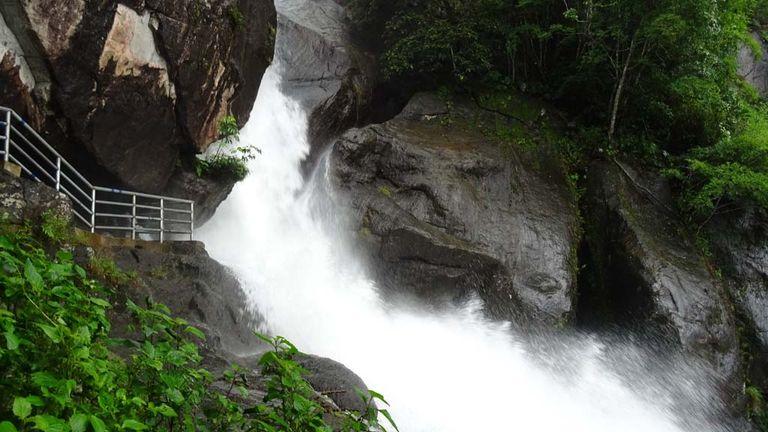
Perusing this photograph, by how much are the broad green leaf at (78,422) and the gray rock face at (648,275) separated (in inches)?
441

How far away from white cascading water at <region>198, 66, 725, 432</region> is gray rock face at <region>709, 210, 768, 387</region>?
242cm

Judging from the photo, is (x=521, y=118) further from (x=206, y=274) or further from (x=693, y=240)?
(x=206, y=274)

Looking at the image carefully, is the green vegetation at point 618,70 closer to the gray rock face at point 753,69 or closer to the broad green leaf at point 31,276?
the gray rock face at point 753,69

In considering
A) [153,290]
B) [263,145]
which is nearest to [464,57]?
[263,145]

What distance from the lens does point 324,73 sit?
50.6 feet

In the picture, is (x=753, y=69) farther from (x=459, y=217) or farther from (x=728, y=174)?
(x=459, y=217)

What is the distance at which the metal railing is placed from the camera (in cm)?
708

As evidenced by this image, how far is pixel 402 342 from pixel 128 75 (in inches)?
239

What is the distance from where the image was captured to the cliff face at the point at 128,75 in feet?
23.3

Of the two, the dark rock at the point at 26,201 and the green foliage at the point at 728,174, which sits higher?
the green foliage at the point at 728,174

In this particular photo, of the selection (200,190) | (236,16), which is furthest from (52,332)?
(236,16)

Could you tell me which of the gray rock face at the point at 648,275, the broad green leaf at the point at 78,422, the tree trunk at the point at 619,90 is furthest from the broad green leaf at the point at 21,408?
the tree trunk at the point at 619,90

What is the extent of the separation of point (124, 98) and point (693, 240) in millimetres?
12298

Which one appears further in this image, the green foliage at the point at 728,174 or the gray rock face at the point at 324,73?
the gray rock face at the point at 324,73
